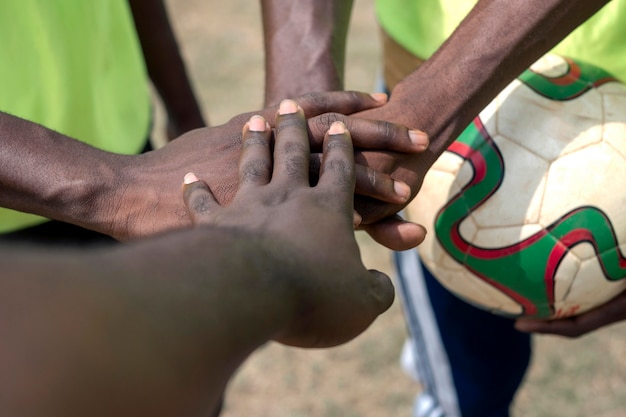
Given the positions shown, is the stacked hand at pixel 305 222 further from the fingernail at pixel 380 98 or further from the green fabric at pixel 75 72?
the green fabric at pixel 75 72

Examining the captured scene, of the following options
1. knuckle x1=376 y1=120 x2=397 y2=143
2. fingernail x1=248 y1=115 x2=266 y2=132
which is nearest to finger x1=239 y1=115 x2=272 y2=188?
fingernail x1=248 y1=115 x2=266 y2=132

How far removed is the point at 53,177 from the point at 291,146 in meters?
0.45

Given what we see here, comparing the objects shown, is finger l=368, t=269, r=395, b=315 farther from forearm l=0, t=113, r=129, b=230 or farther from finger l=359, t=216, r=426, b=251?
forearm l=0, t=113, r=129, b=230

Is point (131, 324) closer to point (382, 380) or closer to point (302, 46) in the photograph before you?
point (302, 46)

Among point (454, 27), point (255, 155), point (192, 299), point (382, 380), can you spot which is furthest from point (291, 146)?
point (382, 380)

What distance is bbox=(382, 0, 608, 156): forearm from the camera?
5.02 ft

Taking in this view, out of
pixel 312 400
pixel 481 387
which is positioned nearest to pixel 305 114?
pixel 481 387

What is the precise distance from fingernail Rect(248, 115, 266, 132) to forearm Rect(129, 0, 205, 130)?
1.04m

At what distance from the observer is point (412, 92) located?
5.23ft

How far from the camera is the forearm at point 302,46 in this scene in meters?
1.82

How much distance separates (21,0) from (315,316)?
1.06 m

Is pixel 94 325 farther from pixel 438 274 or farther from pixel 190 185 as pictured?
pixel 438 274

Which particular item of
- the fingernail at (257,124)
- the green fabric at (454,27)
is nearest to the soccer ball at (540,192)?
the green fabric at (454,27)

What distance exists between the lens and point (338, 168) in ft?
4.40
